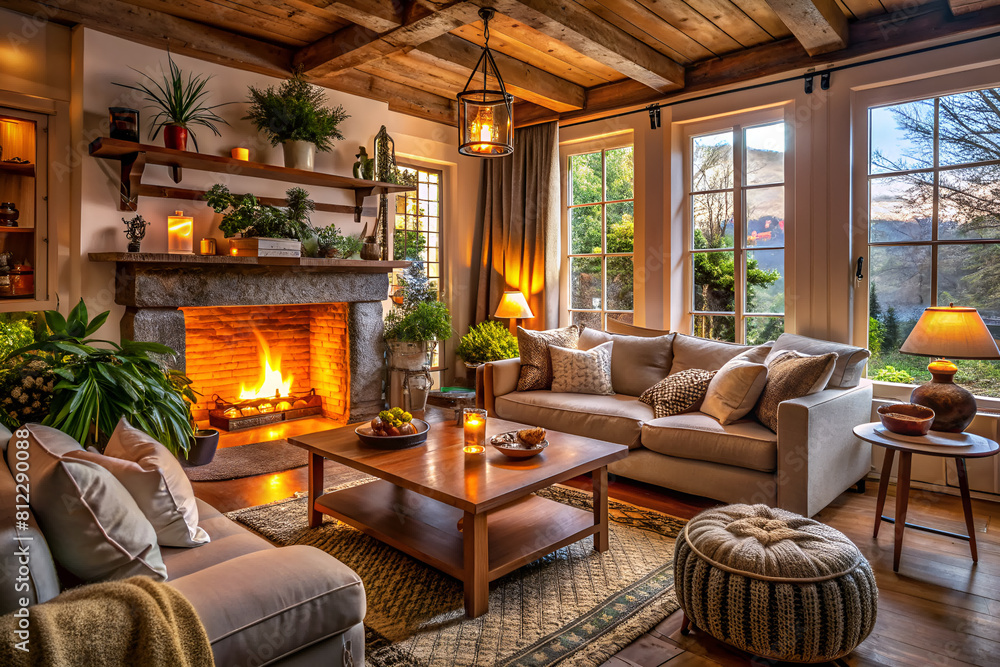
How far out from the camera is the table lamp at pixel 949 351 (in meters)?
2.54

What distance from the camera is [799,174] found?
3.73m

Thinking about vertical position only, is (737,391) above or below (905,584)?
above

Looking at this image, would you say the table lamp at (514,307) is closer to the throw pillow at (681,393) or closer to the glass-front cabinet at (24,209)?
the throw pillow at (681,393)

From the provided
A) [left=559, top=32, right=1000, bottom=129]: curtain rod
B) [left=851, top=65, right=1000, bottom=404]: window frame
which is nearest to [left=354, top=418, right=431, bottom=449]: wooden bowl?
[left=851, top=65, right=1000, bottom=404]: window frame

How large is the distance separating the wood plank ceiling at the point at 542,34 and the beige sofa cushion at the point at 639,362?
1.75 metres

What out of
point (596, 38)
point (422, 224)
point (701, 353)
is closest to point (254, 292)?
point (422, 224)

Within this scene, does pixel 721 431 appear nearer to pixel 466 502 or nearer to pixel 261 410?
pixel 466 502

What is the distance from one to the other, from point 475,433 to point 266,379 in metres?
2.77

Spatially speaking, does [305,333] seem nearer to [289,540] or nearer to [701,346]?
[289,540]

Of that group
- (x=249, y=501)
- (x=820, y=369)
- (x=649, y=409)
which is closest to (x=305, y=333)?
(x=249, y=501)

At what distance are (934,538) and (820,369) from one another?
33.3 inches

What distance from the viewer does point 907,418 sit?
2.48 metres

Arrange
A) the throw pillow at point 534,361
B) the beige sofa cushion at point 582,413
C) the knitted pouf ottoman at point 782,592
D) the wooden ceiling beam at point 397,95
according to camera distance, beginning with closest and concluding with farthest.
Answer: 1. the knitted pouf ottoman at point 782,592
2. the beige sofa cushion at point 582,413
3. the throw pillow at point 534,361
4. the wooden ceiling beam at point 397,95

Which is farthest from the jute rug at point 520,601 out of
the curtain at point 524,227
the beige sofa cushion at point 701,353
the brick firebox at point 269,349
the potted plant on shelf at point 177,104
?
the curtain at point 524,227
